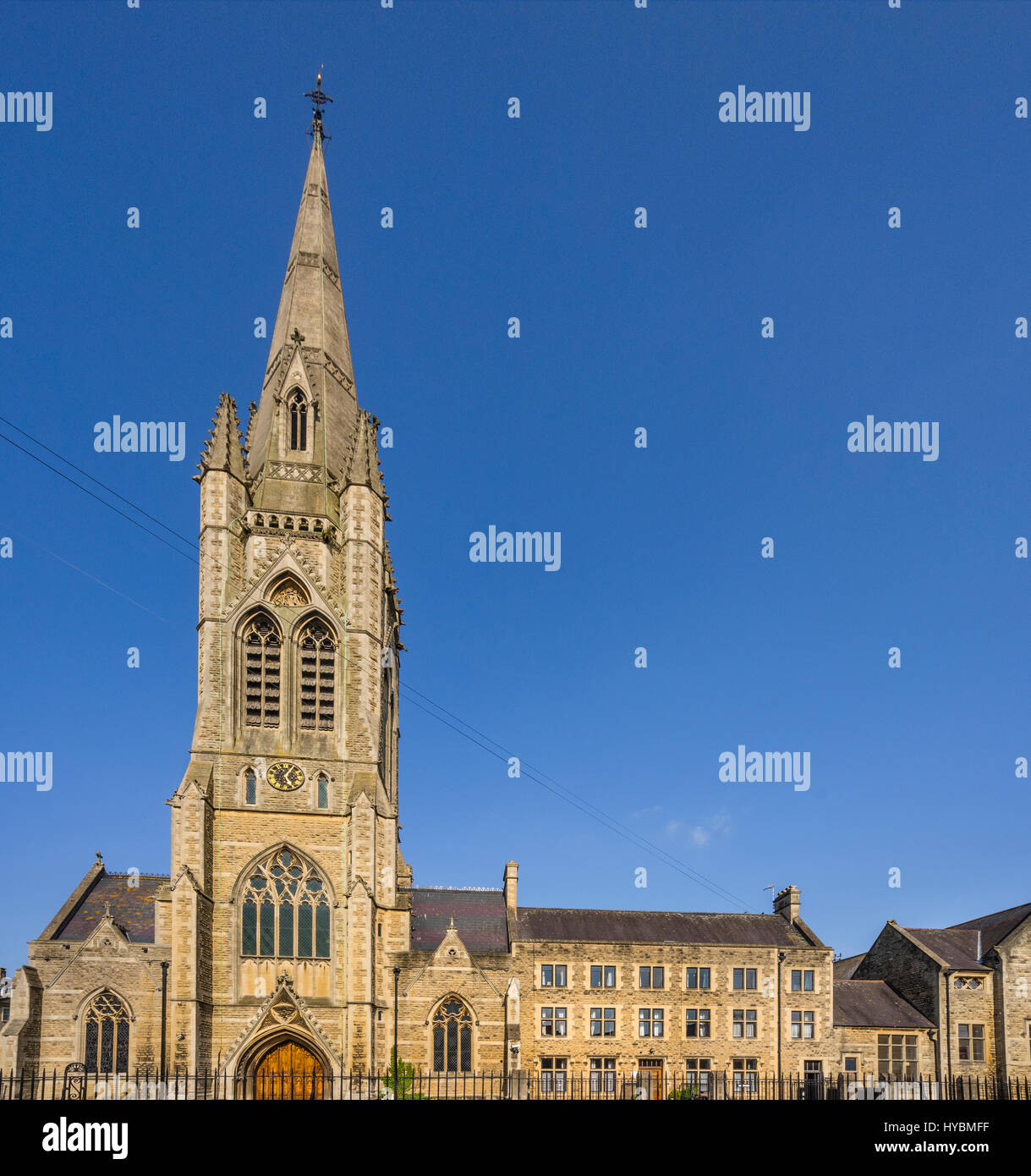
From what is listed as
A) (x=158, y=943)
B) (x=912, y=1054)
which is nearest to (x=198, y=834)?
(x=158, y=943)

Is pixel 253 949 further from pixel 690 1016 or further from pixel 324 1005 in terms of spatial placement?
pixel 690 1016

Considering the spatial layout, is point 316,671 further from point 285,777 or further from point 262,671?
point 285,777

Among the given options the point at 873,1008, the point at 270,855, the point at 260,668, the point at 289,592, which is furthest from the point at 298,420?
the point at 873,1008

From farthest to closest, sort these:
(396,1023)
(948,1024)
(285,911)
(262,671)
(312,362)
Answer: (312,362) → (948,1024) → (262,671) → (396,1023) → (285,911)

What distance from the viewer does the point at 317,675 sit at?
41781mm

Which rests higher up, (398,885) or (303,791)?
(303,791)

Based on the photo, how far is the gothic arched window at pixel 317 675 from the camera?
136 feet

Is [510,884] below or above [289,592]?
below

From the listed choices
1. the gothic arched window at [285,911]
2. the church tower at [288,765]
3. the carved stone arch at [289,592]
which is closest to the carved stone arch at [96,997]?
the church tower at [288,765]

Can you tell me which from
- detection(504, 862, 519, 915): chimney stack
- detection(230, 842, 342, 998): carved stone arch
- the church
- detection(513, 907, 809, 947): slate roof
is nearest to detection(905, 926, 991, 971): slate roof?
the church

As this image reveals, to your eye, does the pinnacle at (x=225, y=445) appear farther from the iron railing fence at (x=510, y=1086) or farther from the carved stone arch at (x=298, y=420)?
the iron railing fence at (x=510, y=1086)

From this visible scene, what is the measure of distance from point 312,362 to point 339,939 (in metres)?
25.5

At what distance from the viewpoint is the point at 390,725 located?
49250 millimetres

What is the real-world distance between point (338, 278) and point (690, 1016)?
39.3 meters
